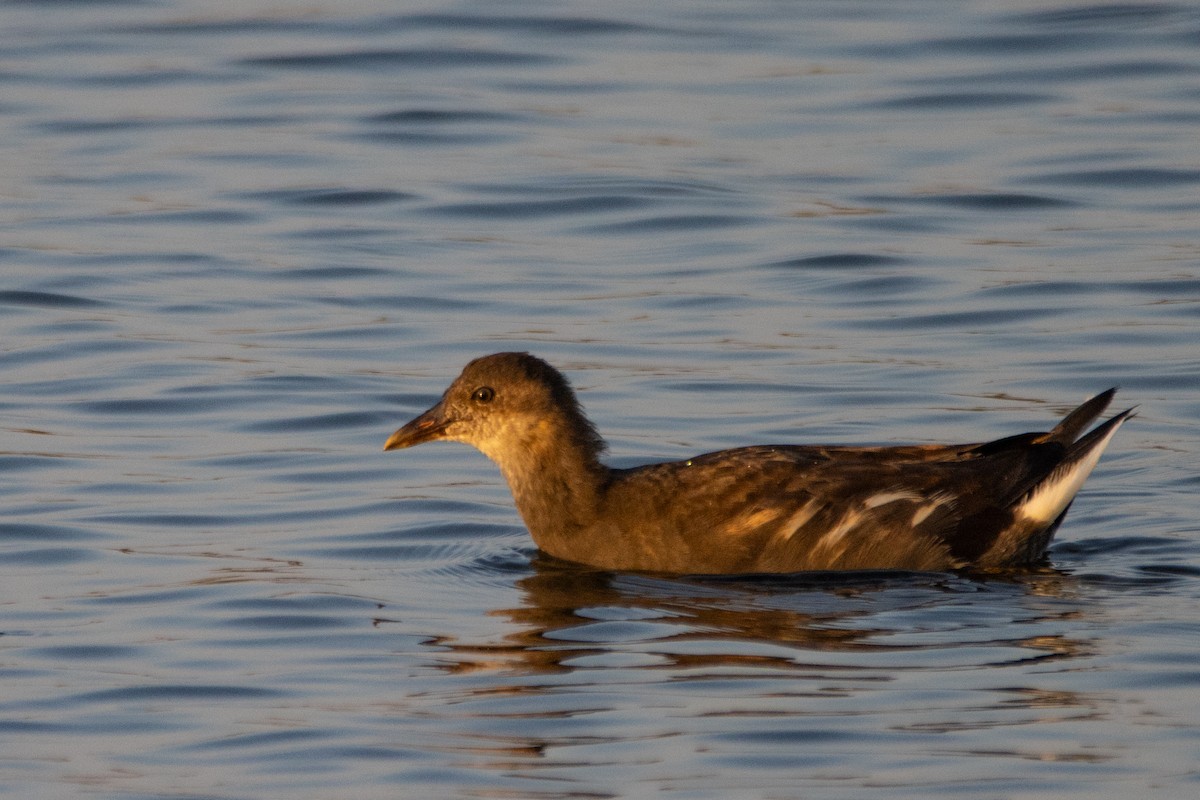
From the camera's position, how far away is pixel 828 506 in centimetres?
972

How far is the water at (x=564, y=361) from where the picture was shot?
7.61 m

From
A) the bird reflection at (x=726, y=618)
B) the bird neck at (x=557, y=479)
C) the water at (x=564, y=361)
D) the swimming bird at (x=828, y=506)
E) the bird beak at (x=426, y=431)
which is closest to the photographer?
the water at (x=564, y=361)

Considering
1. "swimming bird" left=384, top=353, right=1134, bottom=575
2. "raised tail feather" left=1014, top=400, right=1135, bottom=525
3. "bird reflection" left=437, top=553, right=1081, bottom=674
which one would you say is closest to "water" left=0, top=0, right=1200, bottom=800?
"bird reflection" left=437, top=553, right=1081, bottom=674

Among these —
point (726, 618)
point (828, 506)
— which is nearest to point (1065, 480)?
point (828, 506)

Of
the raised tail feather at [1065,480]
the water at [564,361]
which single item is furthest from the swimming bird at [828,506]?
the water at [564,361]

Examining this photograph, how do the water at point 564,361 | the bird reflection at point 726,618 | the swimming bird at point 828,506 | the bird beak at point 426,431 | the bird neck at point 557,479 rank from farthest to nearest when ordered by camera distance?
the bird beak at point 426,431
the bird neck at point 557,479
the swimming bird at point 828,506
the bird reflection at point 726,618
the water at point 564,361

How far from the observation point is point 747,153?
56.5 feet

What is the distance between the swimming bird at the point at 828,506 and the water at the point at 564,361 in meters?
0.19

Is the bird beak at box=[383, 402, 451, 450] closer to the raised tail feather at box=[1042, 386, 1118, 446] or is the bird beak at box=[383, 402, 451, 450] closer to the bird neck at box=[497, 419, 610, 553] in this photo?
the bird neck at box=[497, 419, 610, 553]

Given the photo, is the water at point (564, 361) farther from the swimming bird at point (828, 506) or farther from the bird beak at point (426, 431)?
the bird beak at point (426, 431)

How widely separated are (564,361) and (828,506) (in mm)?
3694

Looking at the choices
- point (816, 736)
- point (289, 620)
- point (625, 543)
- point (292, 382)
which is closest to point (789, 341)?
point (292, 382)

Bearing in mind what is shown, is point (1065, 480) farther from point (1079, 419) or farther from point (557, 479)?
point (557, 479)

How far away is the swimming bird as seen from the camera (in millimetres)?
9727
